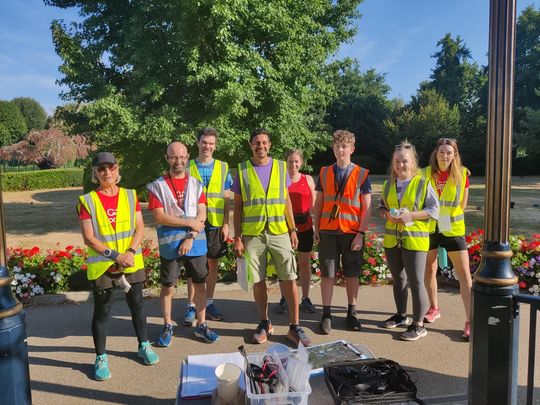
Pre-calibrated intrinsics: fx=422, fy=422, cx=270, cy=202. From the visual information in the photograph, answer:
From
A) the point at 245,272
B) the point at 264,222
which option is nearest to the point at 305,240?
the point at 264,222

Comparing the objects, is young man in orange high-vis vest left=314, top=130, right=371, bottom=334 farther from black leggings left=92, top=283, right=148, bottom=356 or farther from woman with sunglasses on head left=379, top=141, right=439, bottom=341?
black leggings left=92, top=283, right=148, bottom=356

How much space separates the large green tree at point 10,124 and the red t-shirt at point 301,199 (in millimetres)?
60024

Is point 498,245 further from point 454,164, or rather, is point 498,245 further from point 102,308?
point 102,308

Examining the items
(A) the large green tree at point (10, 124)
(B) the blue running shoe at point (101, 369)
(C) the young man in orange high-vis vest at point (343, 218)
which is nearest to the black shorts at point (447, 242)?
(C) the young man in orange high-vis vest at point (343, 218)

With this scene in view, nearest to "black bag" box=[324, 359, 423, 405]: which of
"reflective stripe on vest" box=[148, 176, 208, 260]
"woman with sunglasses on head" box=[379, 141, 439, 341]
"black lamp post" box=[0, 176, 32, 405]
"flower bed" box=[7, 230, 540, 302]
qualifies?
"woman with sunglasses on head" box=[379, 141, 439, 341]

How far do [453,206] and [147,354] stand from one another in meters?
3.44

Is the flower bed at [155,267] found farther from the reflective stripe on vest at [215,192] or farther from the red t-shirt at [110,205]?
the red t-shirt at [110,205]

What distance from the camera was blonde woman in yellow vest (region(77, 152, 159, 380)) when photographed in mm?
3711

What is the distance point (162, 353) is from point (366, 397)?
2325 millimetres

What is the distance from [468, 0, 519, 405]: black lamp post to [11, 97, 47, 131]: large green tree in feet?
247

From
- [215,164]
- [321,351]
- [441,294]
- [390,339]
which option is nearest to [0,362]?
[321,351]

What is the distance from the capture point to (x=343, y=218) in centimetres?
460

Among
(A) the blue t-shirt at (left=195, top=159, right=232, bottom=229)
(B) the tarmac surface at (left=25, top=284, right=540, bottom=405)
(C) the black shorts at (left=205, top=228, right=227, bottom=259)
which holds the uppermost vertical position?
(A) the blue t-shirt at (left=195, top=159, right=232, bottom=229)

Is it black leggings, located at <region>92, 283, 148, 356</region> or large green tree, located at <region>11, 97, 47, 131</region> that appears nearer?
black leggings, located at <region>92, 283, 148, 356</region>
